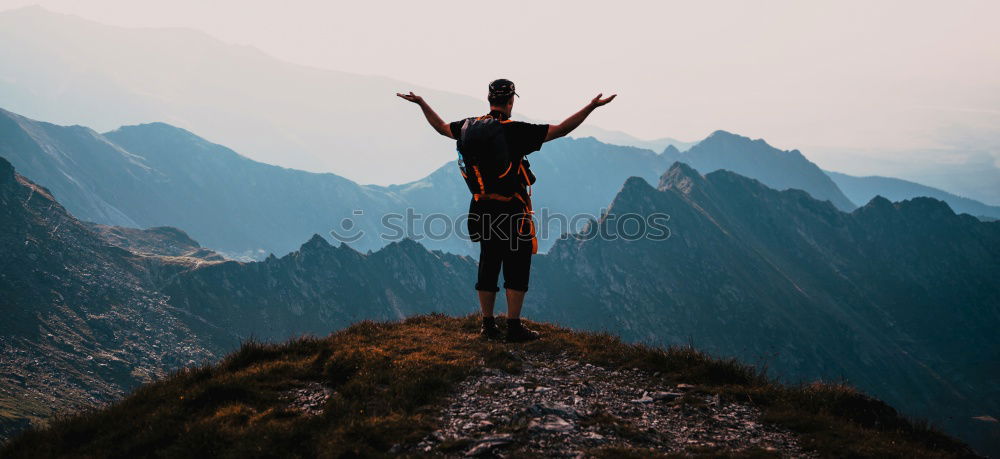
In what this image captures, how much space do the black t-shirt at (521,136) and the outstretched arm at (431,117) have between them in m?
1.50

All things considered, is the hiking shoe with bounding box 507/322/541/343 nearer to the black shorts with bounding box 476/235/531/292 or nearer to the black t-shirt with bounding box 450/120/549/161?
the black shorts with bounding box 476/235/531/292

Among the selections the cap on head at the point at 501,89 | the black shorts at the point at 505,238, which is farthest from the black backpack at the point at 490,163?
the cap on head at the point at 501,89

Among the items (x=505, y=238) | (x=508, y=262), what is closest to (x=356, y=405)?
(x=508, y=262)

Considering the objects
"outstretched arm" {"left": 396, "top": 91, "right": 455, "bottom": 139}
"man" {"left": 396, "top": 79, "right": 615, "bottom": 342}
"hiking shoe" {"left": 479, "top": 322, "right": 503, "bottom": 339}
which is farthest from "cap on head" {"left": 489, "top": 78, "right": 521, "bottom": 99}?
"hiking shoe" {"left": 479, "top": 322, "right": 503, "bottom": 339}

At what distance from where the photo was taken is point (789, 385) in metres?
8.73

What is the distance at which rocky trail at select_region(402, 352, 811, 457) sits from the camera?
6211mm

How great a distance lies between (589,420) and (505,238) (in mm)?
4047

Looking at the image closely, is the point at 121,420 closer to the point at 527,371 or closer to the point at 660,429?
the point at 527,371

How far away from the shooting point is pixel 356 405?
23.9 feet

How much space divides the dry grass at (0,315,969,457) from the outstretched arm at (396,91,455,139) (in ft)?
14.5

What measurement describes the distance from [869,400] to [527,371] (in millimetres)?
5481

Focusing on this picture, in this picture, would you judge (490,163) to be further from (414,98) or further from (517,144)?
(414,98)

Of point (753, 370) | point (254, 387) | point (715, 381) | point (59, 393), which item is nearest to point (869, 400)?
point (753, 370)

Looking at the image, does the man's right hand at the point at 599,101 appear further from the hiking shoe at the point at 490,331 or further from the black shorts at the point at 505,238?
the hiking shoe at the point at 490,331
